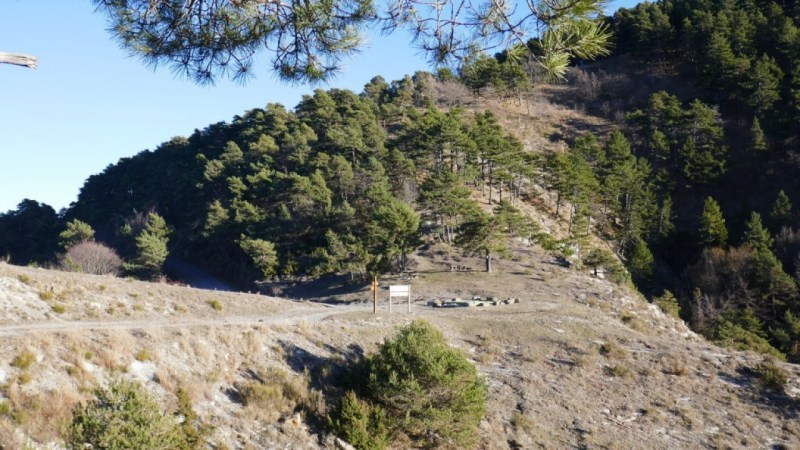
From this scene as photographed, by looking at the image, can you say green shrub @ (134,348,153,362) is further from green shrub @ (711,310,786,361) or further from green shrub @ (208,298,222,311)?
green shrub @ (711,310,786,361)

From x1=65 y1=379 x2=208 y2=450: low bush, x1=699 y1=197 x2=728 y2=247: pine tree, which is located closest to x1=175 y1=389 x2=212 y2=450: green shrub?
x1=65 y1=379 x2=208 y2=450: low bush

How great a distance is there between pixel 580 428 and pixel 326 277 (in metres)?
22.7

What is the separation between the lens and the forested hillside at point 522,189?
31266mm

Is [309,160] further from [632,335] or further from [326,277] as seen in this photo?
[632,335]

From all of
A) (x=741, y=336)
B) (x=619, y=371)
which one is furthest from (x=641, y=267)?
(x=619, y=371)

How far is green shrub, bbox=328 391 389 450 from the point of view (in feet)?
33.1

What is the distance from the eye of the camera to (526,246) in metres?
33.2

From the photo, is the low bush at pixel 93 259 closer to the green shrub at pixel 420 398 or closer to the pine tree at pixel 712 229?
the green shrub at pixel 420 398

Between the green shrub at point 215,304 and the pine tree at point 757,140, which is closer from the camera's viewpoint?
the green shrub at point 215,304

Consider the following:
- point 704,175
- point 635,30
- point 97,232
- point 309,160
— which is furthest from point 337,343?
point 635,30

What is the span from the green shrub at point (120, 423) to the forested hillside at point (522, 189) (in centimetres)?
2218

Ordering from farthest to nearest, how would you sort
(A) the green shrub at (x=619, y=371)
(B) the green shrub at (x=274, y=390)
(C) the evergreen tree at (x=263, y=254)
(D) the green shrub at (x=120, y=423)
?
(C) the evergreen tree at (x=263, y=254)
(A) the green shrub at (x=619, y=371)
(B) the green shrub at (x=274, y=390)
(D) the green shrub at (x=120, y=423)

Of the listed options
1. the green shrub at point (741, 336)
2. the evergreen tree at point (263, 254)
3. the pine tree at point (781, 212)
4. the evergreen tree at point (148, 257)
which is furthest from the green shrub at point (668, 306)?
the evergreen tree at point (148, 257)

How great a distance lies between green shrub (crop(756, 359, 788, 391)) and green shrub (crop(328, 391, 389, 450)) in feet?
34.6
